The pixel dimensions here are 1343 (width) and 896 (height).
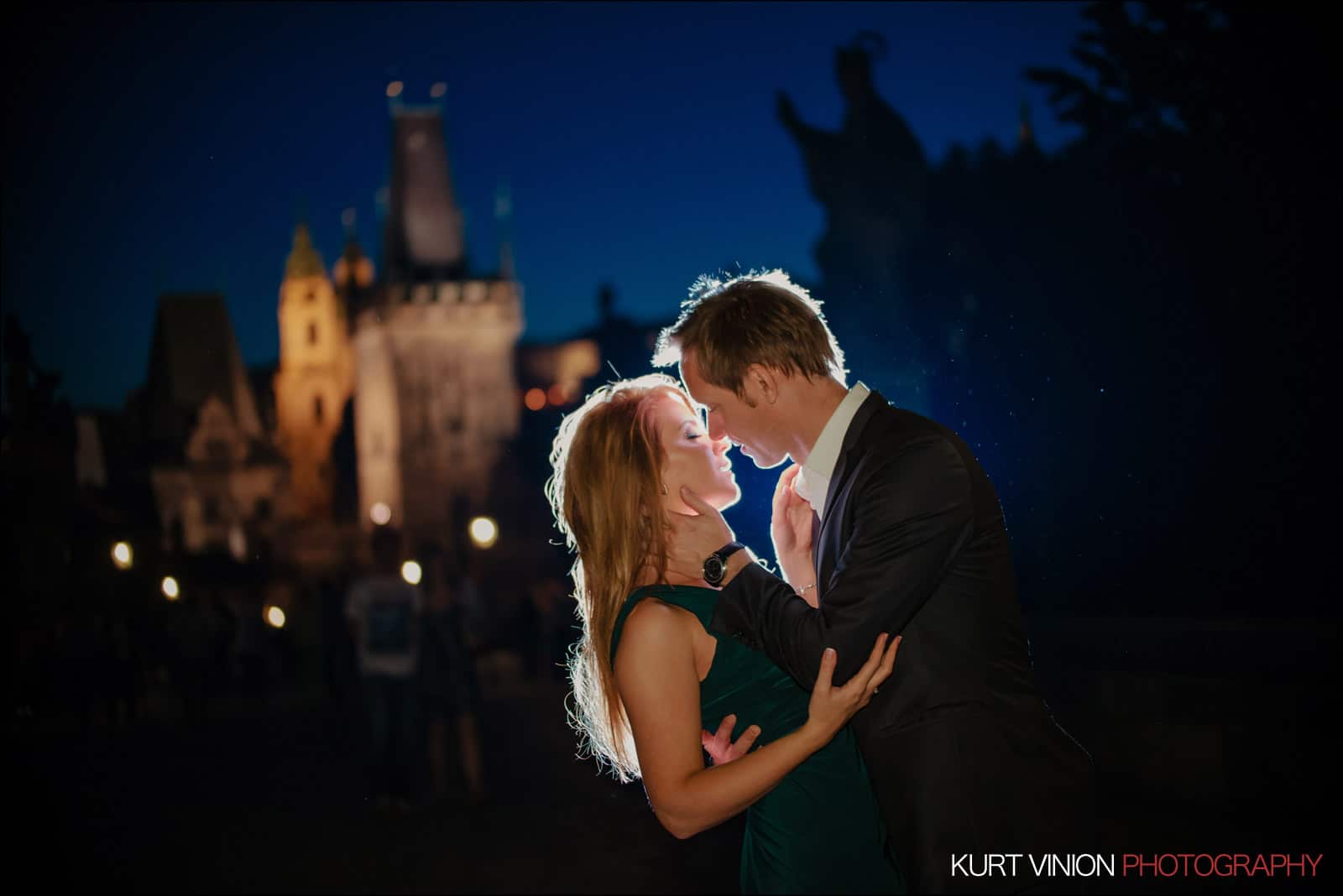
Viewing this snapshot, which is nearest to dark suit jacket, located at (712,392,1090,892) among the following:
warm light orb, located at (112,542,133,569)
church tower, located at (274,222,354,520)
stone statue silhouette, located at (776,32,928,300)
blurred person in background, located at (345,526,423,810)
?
blurred person in background, located at (345,526,423,810)

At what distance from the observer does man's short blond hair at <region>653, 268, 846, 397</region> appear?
279 cm

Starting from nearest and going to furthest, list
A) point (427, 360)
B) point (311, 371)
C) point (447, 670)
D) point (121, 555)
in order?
point (447, 670)
point (121, 555)
point (427, 360)
point (311, 371)

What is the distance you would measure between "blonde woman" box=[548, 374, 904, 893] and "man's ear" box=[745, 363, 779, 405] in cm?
15

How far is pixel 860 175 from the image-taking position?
23.9 meters

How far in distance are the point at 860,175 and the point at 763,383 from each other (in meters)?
21.9

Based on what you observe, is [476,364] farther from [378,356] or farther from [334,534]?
[334,534]

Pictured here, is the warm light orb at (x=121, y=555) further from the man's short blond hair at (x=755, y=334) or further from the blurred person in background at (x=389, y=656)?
the man's short blond hair at (x=755, y=334)

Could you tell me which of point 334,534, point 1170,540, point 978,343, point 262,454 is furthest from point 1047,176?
point 334,534

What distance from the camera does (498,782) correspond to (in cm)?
979

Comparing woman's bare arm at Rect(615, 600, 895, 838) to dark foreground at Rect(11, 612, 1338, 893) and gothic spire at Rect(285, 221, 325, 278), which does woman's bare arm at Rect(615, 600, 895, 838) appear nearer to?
dark foreground at Rect(11, 612, 1338, 893)

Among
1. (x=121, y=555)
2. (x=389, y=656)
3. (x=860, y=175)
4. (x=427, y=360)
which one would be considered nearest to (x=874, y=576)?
(x=389, y=656)

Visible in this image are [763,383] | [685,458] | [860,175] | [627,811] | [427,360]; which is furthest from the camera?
[427,360]

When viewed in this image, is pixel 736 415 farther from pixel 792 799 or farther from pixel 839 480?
pixel 792 799

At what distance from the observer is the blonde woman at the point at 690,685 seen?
8.19 ft
